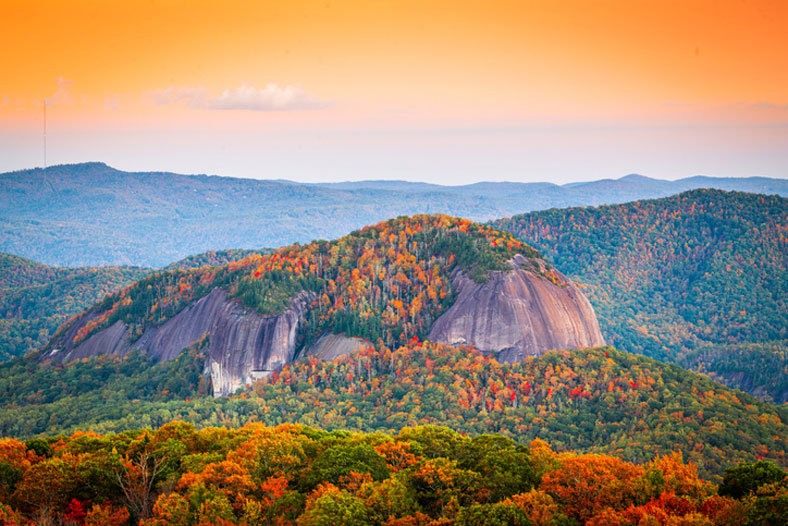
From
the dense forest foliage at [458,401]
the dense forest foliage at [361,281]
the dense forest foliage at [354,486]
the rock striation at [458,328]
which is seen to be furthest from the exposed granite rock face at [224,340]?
the dense forest foliage at [354,486]

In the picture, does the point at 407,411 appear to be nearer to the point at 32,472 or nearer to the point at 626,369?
the point at 626,369

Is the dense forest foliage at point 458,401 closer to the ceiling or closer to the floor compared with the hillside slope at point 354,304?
closer to the floor

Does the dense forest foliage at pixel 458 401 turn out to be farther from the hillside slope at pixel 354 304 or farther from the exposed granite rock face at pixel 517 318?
the hillside slope at pixel 354 304

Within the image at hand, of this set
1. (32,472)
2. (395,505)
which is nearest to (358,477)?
(395,505)

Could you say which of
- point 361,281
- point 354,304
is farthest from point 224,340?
point 361,281

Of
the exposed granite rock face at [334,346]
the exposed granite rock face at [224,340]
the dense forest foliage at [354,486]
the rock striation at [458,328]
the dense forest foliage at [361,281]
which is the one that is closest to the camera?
the dense forest foliage at [354,486]

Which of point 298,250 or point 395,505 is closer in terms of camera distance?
point 395,505
